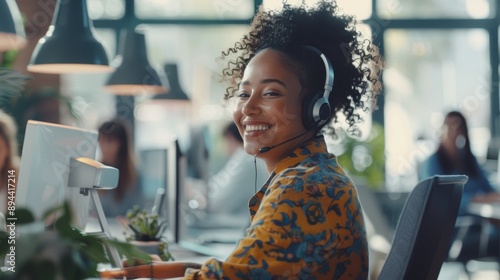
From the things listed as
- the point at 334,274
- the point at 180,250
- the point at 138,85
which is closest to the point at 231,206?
the point at 138,85

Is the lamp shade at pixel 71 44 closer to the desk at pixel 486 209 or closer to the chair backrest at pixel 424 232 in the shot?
the chair backrest at pixel 424 232

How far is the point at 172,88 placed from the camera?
19.6 ft

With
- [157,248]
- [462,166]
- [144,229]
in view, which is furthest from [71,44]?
[462,166]

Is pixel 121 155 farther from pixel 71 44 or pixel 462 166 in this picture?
pixel 462 166

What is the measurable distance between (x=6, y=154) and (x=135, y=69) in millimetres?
1708

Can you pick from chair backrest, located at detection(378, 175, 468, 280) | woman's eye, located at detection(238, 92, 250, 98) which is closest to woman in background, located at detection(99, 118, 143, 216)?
woman's eye, located at detection(238, 92, 250, 98)

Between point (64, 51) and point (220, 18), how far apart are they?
366 centimetres

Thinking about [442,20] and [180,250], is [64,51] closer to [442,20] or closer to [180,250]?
[180,250]

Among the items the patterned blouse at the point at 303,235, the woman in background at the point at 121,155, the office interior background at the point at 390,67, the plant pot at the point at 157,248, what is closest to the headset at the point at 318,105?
the patterned blouse at the point at 303,235

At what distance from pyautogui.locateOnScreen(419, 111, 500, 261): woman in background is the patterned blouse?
12.9 feet

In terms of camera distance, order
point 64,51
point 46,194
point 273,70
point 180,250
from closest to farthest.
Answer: point 273,70
point 46,194
point 180,250
point 64,51

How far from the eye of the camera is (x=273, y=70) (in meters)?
1.53

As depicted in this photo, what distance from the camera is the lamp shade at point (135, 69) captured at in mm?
4707

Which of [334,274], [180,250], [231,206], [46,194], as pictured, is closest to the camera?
[334,274]
